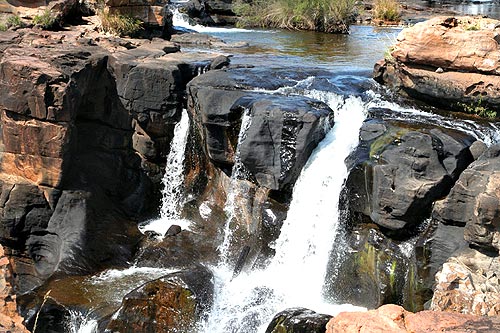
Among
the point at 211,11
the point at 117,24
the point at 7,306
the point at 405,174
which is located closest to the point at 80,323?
the point at 7,306

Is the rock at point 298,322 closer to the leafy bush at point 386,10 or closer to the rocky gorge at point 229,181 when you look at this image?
the rocky gorge at point 229,181

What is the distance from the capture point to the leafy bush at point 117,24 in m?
15.7

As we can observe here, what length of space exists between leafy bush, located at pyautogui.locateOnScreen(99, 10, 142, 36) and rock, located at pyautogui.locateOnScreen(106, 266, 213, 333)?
8682 mm

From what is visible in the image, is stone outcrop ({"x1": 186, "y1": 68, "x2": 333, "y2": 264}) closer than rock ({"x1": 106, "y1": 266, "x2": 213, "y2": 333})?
No

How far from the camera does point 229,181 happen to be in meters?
10.9

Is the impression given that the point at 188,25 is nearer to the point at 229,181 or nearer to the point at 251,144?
the point at 229,181

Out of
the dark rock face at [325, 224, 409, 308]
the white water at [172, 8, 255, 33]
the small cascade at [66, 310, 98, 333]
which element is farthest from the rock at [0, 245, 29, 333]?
the white water at [172, 8, 255, 33]

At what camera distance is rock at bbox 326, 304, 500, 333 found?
494cm

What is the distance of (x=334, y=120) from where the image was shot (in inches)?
418

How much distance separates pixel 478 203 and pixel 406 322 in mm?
2888

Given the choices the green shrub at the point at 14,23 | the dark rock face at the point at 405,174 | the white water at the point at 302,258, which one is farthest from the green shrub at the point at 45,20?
the dark rock face at the point at 405,174

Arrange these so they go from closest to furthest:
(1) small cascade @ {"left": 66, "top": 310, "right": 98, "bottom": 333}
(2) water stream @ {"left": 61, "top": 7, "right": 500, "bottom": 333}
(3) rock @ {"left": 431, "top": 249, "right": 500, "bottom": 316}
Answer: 1. (3) rock @ {"left": 431, "top": 249, "right": 500, "bottom": 316}
2. (1) small cascade @ {"left": 66, "top": 310, "right": 98, "bottom": 333}
3. (2) water stream @ {"left": 61, "top": 7, "right": 500, "bottom": 333}

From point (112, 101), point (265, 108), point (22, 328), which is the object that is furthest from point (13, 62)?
point (22, 328)

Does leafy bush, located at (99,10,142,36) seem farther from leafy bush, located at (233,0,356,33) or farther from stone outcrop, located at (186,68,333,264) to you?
leafy bush, located at (233,0,356,33)
